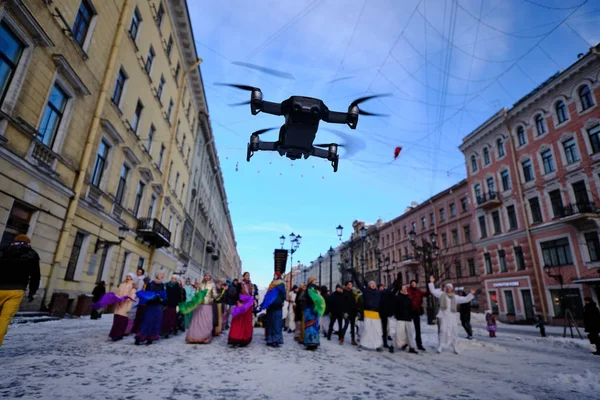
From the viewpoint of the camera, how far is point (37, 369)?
430 centimetres

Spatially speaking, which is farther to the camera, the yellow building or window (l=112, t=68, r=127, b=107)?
window (l=112, t=68, r=127, b=107)

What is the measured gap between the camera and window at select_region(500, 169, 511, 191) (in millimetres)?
27547

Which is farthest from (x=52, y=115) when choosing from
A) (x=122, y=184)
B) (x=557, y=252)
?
(x=557, y=252)

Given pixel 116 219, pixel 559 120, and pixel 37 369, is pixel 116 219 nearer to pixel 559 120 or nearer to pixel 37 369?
pixel 37 369

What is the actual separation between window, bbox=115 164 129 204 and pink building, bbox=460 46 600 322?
89.4 ft

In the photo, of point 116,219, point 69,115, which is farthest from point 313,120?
point 116,219

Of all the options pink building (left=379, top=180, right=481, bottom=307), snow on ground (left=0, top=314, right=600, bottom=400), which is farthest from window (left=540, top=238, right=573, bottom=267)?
snow on ground (left=0, top=314, right=600, bottom=400)

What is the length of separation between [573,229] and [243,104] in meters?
25.0

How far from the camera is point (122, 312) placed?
7891 millimetres

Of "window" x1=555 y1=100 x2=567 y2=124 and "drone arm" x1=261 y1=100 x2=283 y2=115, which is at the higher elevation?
"window" x1=555 y1=100 x2=567 y2=124

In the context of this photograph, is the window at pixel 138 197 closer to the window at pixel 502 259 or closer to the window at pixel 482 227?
the window at pixel 502 259

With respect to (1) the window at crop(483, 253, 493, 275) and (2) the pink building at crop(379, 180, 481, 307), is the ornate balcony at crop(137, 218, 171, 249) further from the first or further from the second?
(1) the window at crop(483, 253, 493, 275)

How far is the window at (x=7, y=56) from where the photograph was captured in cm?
860

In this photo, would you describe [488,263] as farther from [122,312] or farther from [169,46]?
[169,46]
